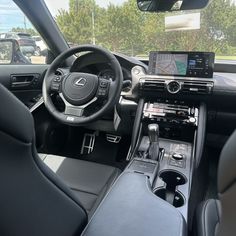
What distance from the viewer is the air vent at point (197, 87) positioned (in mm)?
1844

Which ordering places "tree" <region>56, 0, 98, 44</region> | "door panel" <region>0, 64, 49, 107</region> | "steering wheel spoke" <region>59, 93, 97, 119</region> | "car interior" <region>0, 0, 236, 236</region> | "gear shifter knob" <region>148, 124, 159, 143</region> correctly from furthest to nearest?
"tree" <region>56, 0, 98, 44</region> → "door panel" <region>0, 64, 49, 107</region> → "steering wheel spoke" <region>59, 93, 97, 119</region> → "gear shifter knob" <region>148, 124, 159, 143</region> → "car interior" <region>0, 0, 236, 236</region>

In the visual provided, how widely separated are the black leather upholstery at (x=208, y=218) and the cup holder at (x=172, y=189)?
17cm

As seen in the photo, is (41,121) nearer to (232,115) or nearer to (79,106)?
(79,106)

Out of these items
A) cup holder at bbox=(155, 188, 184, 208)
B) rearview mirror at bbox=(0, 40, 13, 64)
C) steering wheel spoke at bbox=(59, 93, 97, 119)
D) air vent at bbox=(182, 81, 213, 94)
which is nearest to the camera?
cup holder at bbox=(155, 188, 184, 208)

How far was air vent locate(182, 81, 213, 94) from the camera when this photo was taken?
1.84 metres

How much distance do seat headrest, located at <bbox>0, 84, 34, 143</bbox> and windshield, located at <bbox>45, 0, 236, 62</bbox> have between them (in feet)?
5.23

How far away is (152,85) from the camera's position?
6.39 feet

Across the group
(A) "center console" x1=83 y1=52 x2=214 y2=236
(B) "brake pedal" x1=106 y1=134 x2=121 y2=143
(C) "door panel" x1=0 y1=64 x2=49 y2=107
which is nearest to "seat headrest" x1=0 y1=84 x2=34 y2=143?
(A) "center console" x1=83 y1=52 x2=214 y2=236

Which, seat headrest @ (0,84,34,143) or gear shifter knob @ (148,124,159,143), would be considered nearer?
seat headrest @ (0,84,34,143)

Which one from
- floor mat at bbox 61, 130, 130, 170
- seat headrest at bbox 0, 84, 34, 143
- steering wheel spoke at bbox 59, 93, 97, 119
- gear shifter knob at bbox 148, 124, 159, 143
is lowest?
floor mat at bbox 61, 130, 130, 170

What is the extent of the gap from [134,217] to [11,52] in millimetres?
1906

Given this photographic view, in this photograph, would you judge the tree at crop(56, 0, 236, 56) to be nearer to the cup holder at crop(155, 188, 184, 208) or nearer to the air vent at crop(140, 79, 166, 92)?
the air vent at crop(140, 79, 166, 92)

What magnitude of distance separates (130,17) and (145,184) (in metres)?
2.04

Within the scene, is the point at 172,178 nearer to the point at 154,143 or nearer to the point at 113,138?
the point at 154,143
